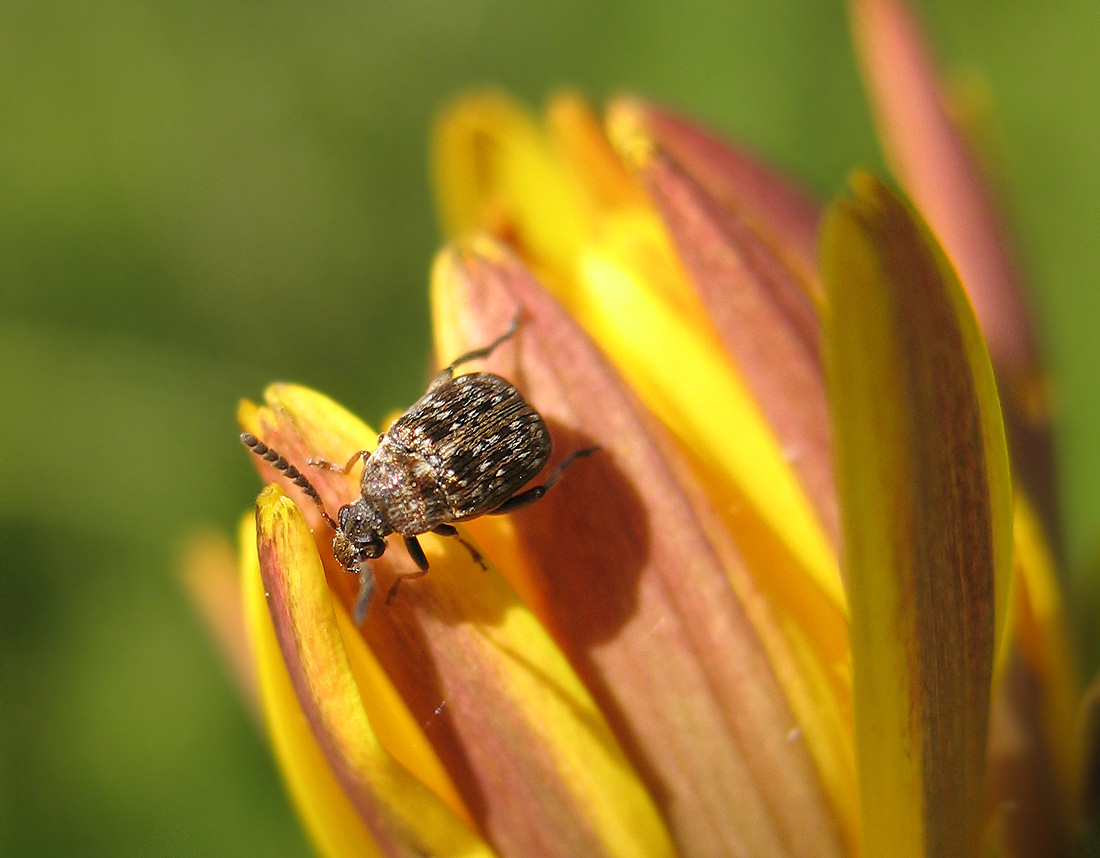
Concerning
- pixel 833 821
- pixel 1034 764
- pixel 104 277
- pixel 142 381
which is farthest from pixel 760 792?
pixel 104 277

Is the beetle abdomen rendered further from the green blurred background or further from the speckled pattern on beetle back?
the green blurred background

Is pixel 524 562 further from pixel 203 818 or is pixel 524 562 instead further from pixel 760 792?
pixel 203 818

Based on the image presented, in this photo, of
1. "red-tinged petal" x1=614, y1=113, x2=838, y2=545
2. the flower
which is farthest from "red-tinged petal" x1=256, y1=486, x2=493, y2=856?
"red-tinged petal" x1=614, y1=113, x2=838, y2=545

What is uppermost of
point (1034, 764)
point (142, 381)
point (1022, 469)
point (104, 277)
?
point (104, 277)

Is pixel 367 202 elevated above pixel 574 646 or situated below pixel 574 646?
above

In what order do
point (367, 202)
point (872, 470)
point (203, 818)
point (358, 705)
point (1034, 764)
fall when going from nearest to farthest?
point (872, 470) → point (358, 705) → point (1034, 764) → point (203, 818) → point (367, 202)

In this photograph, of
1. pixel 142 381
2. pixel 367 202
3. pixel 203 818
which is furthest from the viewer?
pixel 367 202
